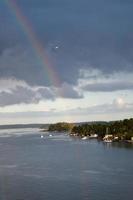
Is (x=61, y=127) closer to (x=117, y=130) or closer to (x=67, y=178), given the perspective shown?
(x=117, y=130)

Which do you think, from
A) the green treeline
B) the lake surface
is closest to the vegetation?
the green treeline

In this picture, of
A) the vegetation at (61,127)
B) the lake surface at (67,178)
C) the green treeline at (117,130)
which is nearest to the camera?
the lake surface at (67,178)

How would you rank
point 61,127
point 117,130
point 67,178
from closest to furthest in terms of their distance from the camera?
point 67,178 < point 117,130 < point 61,127

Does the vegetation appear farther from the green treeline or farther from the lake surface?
the lake surface

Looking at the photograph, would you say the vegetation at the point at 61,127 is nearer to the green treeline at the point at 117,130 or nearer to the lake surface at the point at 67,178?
the green treeline at the point at 117,130

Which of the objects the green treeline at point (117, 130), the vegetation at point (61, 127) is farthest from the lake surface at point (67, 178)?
the vegetation at point (61, 127)

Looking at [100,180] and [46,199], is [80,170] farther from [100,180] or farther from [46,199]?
[46,199]

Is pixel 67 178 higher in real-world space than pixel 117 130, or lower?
lower

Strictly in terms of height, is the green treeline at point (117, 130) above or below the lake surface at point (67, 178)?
above

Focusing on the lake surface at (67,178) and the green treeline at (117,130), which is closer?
the lake surface at (67,178)

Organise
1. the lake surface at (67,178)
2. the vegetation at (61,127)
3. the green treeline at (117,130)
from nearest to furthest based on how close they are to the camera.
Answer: the lake surface at (67,178)
the green treeline at (117,130)
the vegetation at (61,127)

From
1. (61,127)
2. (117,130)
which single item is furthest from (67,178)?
(61,127)

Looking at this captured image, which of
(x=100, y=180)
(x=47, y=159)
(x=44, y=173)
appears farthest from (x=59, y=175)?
(x=47, y=159)
